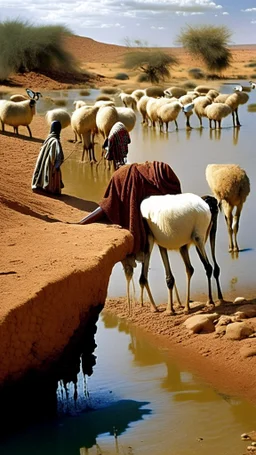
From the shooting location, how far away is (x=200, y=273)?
35.0ft

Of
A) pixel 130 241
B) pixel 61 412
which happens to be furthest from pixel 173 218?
pixel 61 412

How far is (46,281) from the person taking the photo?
6.83 meters

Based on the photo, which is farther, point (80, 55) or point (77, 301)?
point (80, 55)

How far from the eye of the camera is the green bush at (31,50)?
48.2 meters

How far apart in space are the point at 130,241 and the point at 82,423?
2.31 metres

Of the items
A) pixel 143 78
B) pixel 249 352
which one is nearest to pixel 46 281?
pixel 249 352

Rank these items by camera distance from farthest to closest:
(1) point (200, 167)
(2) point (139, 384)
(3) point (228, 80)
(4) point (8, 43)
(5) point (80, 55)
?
(5) point (80, 55) < (3) point (228, 80) < (4) point (8, 43) < (1) point (200, 167) < (2) point (139, 384)

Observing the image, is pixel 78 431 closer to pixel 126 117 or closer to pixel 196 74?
pixel 126 117

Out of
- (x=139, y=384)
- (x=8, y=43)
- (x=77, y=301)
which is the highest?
(x=8, y=43)

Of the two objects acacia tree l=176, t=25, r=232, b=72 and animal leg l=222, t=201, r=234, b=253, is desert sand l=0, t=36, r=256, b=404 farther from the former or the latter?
acacia tree l=176, t=25, r=232, b=72

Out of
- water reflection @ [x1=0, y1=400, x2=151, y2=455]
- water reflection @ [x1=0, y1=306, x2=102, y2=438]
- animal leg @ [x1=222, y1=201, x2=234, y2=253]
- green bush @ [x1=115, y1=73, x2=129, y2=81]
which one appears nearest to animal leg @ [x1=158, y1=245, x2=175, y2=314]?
water reflection @ [x1=0, y1=306, x2=102, y2=438]

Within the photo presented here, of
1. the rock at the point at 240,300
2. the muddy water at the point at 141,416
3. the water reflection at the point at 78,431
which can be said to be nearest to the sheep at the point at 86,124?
the rock at the point at 240,300

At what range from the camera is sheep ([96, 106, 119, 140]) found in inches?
764

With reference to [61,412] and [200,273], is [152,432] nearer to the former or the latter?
[61,412]
